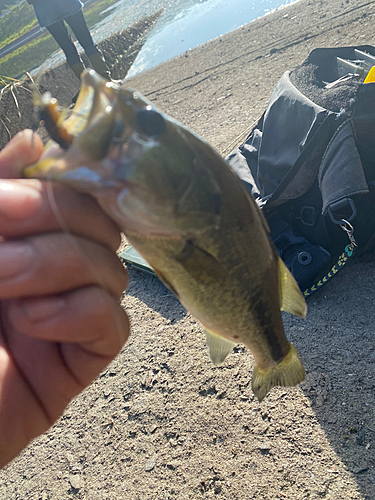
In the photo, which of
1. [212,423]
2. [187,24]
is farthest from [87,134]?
[187,24]

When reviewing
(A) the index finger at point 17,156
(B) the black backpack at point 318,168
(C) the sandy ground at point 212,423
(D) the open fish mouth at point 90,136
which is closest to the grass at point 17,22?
(B) the black backpack at point 318,168

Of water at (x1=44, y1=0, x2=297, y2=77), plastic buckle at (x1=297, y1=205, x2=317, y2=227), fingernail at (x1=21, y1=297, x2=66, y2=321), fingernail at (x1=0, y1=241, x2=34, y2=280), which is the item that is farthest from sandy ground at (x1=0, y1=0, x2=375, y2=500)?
water at (x1=44, y1=0, x2=297, y2=77)

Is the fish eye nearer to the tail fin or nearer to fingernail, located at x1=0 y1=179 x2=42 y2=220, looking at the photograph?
fingernail, located at x1=0 y1=179 x2=42 y2=220

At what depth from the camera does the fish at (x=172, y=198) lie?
1081 millimetres

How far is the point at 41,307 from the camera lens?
1173 mm

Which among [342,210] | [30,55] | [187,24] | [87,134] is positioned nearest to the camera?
[87,134]

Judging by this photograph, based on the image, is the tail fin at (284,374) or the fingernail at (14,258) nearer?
the fingernail at (14,258)

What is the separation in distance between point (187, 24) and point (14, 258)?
19291 millimetres

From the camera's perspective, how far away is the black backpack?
9.46ft

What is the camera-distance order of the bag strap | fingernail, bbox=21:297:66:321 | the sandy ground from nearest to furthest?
1. fingernail, bbox=21:297:66:321
2. the sandy ground
3. the bag strap

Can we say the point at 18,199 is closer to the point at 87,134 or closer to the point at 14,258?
the point at 14,258

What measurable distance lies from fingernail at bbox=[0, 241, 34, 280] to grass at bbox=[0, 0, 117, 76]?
69.3 feet

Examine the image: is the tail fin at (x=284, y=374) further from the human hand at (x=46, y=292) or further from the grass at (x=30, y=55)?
the grass at (x=30, y=55)

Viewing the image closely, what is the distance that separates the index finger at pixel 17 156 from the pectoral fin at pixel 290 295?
114cm
